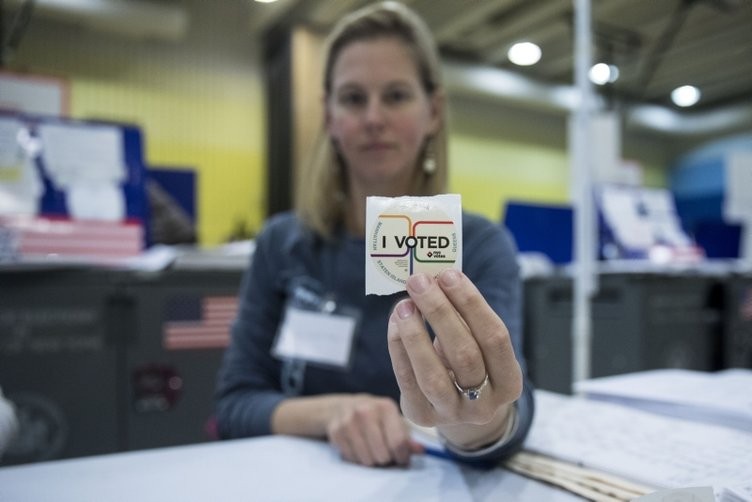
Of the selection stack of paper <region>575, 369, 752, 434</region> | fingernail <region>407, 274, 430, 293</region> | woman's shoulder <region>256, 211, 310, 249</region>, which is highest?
woman's shoulder <region>256, 211, 310, 249</region>

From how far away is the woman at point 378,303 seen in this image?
28 centimetres

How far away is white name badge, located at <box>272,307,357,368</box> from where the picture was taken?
58cm

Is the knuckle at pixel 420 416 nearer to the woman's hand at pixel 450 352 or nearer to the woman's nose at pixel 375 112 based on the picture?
the woman's hand at pixel 450 352

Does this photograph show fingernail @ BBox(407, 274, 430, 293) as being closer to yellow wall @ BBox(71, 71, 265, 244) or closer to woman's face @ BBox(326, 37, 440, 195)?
woman's face @ BBox(326, 37, 440, 195)

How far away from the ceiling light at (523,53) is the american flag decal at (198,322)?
98cm

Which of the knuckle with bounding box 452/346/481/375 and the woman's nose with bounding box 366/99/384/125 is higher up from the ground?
the woman's nose with bounding box 366/99/384/125

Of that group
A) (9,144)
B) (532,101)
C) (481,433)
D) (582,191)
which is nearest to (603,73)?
(532,101)

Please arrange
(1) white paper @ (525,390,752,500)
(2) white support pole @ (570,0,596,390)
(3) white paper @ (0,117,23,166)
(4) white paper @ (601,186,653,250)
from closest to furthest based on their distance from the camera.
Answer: (1) white paper @ (525,390,752,500) < (2) white support pole @ (570,0,596,390) < (3) white paper @ (0,117,23,166) < (4) white paper @ (601,186,653,250)

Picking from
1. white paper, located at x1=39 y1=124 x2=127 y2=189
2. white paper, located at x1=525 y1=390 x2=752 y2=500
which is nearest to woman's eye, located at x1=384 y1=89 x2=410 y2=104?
white paper, located at x1=525 y1=390 x2=752 y2=500

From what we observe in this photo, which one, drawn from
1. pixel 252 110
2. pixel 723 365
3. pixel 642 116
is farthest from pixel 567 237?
pixel 252 110

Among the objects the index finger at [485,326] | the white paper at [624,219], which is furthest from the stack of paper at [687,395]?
the white paper at [624,219]

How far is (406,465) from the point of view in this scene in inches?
18.3

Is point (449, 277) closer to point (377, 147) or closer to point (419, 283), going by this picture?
point (419, 283)

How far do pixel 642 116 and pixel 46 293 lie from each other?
1159 mm
